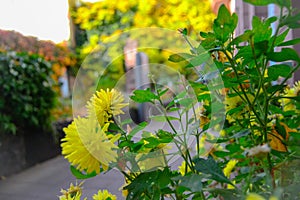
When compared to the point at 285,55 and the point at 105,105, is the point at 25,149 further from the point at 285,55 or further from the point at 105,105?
the point at 285,55

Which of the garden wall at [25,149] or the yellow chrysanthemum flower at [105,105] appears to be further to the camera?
the garden wall at [25,149]

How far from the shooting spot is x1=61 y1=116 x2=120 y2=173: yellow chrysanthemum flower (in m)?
0.31

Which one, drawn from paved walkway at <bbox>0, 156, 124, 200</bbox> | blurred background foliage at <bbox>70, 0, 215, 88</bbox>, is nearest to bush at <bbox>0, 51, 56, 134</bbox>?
paved walkway at <bbox>0, 156, 124, 200</bbox>

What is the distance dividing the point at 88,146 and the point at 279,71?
212mm

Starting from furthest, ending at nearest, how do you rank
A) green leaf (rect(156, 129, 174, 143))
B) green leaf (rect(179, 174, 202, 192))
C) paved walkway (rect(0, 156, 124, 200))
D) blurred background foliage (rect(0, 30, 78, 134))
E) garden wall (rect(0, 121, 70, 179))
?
blurred background foliage (rect(0, 30, 78, 134)), garden wall (rect(0, 121, 70, 179)), paved walkway (rect(0, 156, 124, 200)), green leaf (rect(156, 129, 174, 143)), green leaf (rect(179, 174, 202, 192))

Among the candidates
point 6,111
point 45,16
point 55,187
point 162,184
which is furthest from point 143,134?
point 6,111

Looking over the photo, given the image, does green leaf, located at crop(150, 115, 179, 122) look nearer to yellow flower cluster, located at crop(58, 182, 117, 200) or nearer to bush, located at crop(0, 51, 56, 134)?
yellow flower cluster, located at crop(58, 182, 117, 200)

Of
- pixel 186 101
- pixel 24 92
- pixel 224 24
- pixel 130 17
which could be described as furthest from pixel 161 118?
pixel 24 92

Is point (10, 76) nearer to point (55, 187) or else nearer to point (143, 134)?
point (55, 187)

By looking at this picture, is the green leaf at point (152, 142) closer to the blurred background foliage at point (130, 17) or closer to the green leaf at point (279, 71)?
the green leaf at point (279, 71)

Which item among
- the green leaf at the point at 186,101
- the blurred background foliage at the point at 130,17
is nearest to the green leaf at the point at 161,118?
the green leaf at the point at 186,101

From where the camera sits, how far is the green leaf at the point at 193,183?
24cm

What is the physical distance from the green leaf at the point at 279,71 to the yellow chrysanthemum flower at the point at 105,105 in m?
0.17

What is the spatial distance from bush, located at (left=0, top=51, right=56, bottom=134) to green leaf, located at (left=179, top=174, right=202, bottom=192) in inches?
47.7
